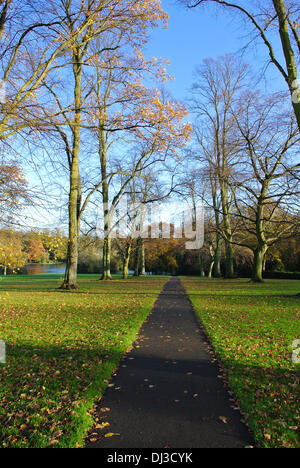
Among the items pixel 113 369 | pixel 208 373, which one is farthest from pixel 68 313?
pixel 208 373

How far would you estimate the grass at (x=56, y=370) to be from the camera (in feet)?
10.6

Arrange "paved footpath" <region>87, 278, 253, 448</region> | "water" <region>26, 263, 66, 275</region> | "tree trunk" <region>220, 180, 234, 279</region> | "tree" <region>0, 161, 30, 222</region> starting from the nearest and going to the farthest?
1. "paved footpath" <region>87, 278, 253, 448</region>
2. "tree" <region>0, 161, 30, 222</region>
3. "tree trunk" <region>220, 180, 234, 279</region>
4. "water" <region>26, 263, 66, 275</region>

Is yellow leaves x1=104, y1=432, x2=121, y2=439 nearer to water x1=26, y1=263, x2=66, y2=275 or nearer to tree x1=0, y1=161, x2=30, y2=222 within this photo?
tree x1=0, y1=161, x2=30, y2=222

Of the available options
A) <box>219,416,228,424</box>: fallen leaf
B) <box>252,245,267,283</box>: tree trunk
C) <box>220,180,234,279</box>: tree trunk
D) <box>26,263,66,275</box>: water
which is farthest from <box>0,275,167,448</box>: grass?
<box>26,263,66,275</box>: water

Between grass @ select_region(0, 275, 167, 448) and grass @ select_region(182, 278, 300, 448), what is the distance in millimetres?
1853

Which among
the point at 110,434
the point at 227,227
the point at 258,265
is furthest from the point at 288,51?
the point at 227,227

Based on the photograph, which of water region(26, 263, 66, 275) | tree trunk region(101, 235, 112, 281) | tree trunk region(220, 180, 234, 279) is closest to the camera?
tree trunk region(101, 235, 112, 281)

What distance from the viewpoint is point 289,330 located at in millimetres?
7543

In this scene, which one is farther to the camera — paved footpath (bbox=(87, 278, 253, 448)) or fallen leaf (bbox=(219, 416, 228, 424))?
fallen leaf (bbox=(219, 416, 228, 424))

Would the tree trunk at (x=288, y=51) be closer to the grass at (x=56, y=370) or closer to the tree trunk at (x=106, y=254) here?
the grass at (x=56, y=370)

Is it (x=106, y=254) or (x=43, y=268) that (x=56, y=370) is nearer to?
(x=106, y=254)

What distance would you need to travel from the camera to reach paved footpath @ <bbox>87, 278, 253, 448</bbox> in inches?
118
